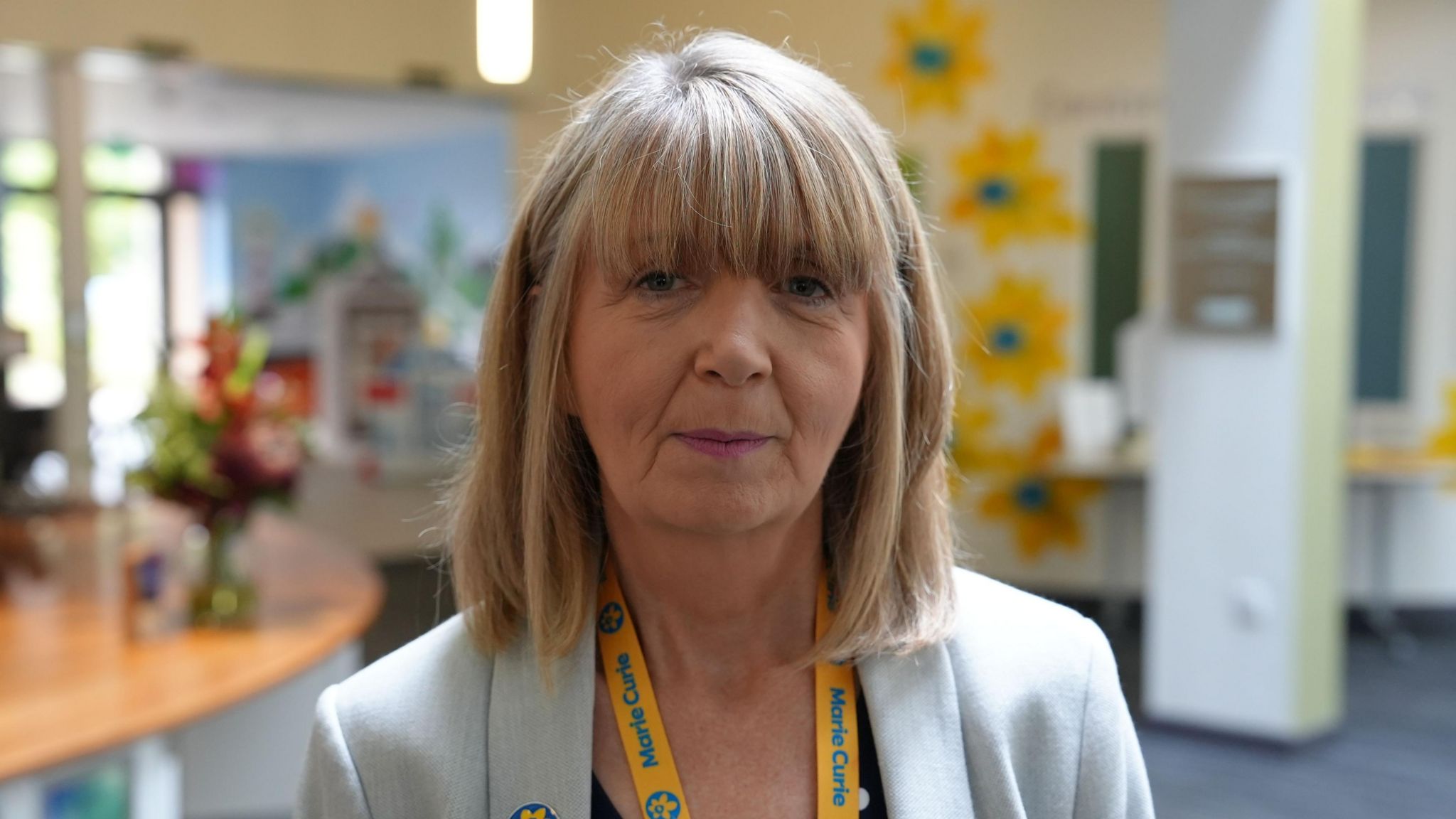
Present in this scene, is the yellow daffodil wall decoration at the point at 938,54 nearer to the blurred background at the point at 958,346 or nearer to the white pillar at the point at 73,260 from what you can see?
the blurred background at the point at 958,346

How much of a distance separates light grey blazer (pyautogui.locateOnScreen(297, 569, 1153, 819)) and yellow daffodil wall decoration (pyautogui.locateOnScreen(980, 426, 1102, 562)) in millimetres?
6571

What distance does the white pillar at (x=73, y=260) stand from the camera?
623 centimetres

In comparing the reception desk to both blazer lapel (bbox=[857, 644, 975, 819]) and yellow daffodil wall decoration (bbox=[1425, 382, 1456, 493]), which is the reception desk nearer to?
blazer lapel (bbox=[857, 644, 975, 819])

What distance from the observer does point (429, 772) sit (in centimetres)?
115

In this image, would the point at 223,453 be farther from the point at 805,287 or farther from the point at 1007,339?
the point at 1007,339

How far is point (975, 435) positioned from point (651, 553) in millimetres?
6784

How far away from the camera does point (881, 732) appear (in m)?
1.18

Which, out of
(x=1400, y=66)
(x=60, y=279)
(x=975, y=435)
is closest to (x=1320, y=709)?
(x=975, y=435)

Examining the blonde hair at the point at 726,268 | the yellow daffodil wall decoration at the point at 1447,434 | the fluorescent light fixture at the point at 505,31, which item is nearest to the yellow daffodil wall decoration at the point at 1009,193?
the yellow daffodil wall decoration at the point at 1447,434

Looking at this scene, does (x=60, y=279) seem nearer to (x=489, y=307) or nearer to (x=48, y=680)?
(x=48, y=680)

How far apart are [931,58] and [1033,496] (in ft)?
7.92

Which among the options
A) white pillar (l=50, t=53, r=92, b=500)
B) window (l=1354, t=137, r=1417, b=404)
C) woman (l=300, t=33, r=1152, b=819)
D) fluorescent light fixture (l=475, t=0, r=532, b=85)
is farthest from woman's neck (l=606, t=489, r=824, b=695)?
window (l=1354, t=137, r=1417, b=404)

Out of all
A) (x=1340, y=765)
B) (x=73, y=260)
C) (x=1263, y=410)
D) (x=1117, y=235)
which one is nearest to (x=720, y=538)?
(x=1263, y=410)

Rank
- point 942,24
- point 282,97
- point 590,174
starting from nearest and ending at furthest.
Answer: point 590,174 < point 282,97 < point 942,24
